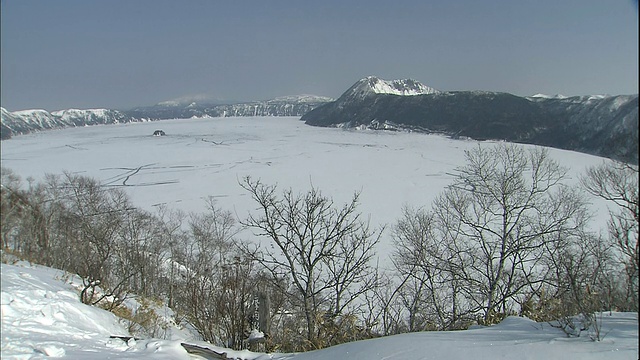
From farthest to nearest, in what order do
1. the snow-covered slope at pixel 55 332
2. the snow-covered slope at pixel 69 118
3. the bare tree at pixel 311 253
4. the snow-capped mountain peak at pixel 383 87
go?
the snow-covered slope at pixel 69 118, the snow-capped mountain peak at pixel 383 87, the bare tree at pixel 311 253, the snow-covered slope at pixel 55 332

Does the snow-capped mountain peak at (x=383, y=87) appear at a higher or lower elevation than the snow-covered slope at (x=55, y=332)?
higher

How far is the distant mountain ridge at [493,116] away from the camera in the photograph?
13.0 m

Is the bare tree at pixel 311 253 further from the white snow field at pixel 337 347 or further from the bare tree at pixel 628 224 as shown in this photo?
the bare tree at pixel 628 224

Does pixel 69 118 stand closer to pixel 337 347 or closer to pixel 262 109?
pixel 262 109

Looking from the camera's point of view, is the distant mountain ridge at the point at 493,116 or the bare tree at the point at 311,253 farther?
the distant mountain ridge at the point at 493,116

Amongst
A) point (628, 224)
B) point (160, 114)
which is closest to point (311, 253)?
point (628, 224)

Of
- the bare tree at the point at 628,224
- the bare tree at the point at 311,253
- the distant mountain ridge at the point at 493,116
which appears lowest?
the bare tree at the point at 311,253

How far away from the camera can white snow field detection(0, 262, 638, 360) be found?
7.18ft

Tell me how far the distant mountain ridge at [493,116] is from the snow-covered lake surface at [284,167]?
176 cm

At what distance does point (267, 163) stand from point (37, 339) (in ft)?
99.2

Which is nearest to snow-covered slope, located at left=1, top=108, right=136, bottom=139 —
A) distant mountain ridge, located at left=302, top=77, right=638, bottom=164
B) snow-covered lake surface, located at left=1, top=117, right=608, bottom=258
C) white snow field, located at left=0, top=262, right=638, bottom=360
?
snow-covered lake surface, located at left=1, top=117, right=608, bottom=258

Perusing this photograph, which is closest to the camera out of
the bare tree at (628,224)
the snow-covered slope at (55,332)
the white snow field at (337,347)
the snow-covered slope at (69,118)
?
the white snow field at (337,347)

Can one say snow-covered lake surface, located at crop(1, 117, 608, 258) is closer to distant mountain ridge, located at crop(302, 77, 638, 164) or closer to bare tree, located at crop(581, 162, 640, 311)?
distant mountain ridge, located at crop(302, 77, 638, 164)

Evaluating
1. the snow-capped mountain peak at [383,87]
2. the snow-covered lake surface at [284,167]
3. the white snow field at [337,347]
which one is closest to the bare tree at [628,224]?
the white snow field at [337,347]
